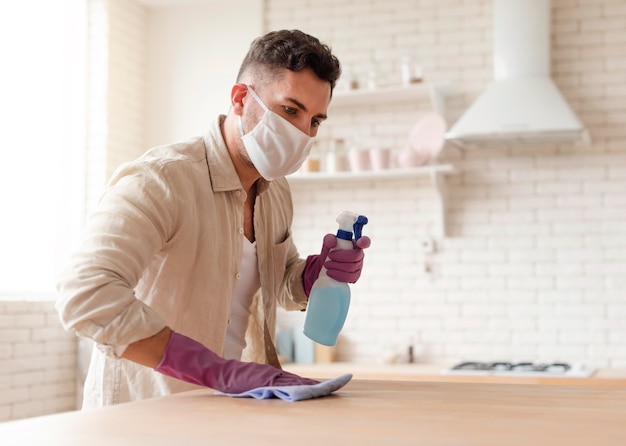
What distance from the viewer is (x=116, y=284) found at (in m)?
1.63

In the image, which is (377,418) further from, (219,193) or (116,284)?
(219,193)

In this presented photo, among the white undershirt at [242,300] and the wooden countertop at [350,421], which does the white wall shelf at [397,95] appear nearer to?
the white undershirt at [242,300]

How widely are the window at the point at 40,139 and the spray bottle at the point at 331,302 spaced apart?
280cm

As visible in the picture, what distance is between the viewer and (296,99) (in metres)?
2.13

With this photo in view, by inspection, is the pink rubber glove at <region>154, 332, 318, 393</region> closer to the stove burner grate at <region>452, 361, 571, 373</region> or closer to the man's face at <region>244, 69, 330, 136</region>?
the man's face at <region>244, 69, 330, 136</region>

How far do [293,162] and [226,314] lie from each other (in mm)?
435

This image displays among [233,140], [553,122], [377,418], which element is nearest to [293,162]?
[233,140]

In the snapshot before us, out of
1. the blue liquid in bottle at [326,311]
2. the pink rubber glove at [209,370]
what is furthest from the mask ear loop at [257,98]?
the pink rubber glove at [209,370]

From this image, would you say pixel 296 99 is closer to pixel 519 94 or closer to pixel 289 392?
pixel 289 392

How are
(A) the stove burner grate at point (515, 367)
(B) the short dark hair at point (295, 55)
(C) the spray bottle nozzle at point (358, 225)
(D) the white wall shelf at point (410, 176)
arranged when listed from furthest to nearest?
(D) the white wall shelf at point (410, 176) → (A) the stove burner grate at point (515, 367) → (B) the short dark hair at point (295, 55) → (C) the spray bottle nozzle at point (358, 225)

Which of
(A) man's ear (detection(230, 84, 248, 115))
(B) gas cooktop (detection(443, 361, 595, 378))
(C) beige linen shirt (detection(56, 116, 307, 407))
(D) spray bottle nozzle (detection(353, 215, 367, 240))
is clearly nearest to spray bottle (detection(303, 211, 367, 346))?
(D) spray bottle nozzle (detection(353, 215, 367, 240))

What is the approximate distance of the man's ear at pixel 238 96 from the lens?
2.21m

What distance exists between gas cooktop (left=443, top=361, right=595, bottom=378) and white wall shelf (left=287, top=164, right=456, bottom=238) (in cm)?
82

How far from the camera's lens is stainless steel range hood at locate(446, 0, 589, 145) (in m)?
4.40
